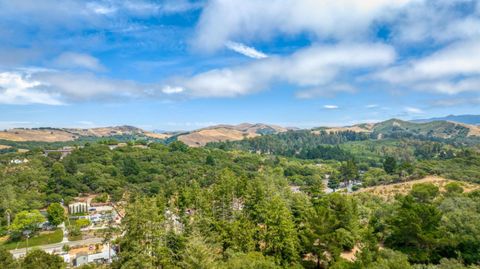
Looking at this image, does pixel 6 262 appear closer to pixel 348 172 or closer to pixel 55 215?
pixel 55 215

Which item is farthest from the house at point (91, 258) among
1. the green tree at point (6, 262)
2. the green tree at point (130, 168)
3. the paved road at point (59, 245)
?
the green tree at point (130, 168)

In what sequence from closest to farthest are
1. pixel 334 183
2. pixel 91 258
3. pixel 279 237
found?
pixel 279 237 < pixel 91 258 < pixel 334 183

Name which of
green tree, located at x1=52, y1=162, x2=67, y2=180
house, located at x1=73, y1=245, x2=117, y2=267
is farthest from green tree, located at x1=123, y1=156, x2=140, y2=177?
house, located at x1=73, y1=245, x2=117, y2=267

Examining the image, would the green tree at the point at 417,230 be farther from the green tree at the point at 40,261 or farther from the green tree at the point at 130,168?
the green tree at the point at 130,168

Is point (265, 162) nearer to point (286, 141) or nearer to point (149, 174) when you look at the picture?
point (149, 174)

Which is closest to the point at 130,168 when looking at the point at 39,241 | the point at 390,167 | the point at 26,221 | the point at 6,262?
the point at 26,221

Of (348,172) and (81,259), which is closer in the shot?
(81,259)

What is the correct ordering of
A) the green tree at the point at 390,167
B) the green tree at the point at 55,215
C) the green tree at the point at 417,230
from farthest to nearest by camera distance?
1. the green tree at the point at 390,167
2. the green tree at the point at 55,215
3. the green tree at the point at 417,230
